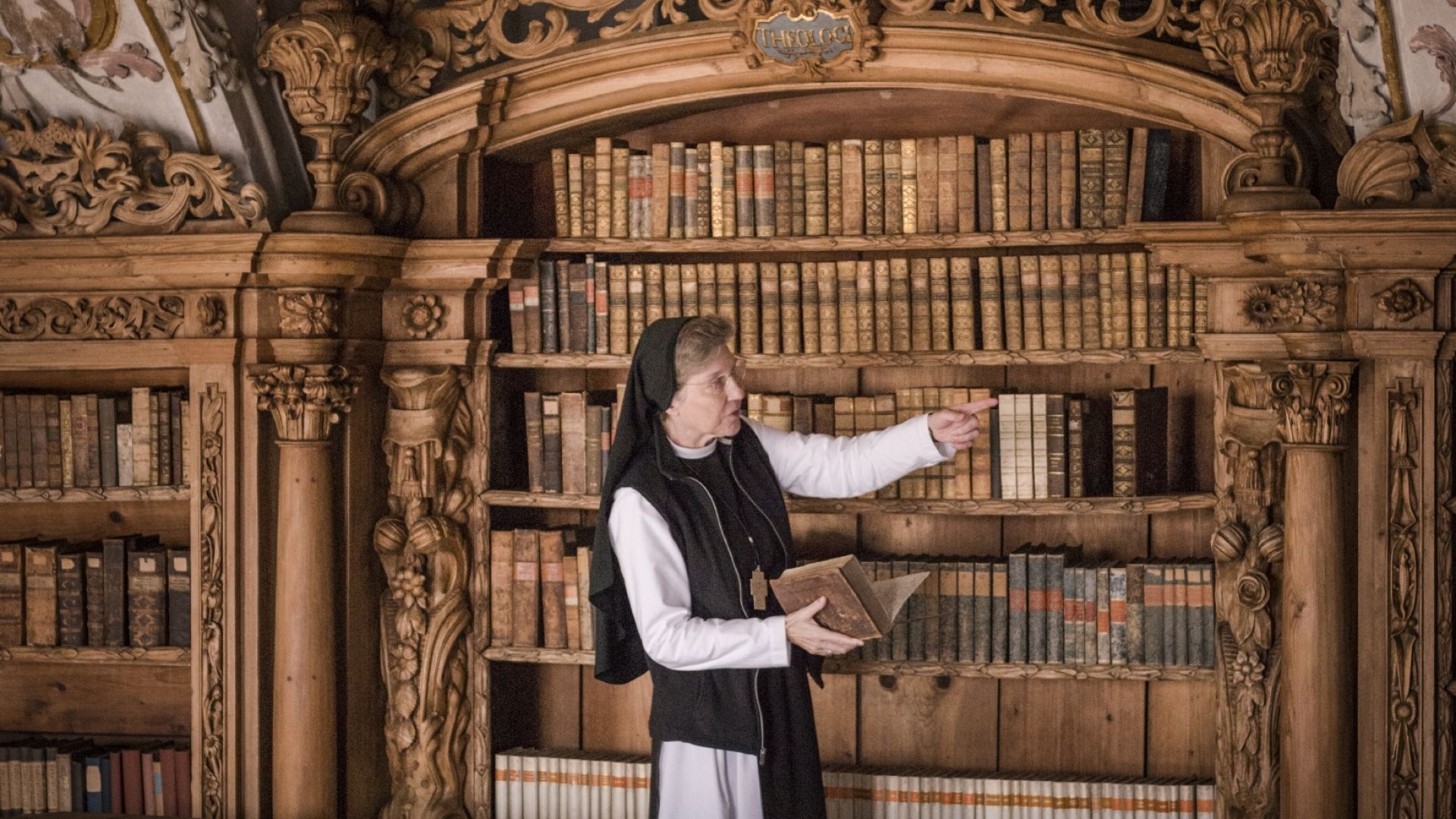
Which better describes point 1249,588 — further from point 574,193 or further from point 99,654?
point 99,654

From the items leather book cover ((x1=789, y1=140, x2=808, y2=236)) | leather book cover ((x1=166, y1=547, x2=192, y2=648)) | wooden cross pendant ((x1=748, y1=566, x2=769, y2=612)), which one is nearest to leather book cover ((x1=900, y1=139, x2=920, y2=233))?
leather book cover ((x1=789, y1=140, x2=808, y2=236))

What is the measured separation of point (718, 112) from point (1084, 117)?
2.92 ft

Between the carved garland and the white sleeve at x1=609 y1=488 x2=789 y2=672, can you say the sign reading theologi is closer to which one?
the white sleeve at x1=609 y1=488 x2=789 y2=672

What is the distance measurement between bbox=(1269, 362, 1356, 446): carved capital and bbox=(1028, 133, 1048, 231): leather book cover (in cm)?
65

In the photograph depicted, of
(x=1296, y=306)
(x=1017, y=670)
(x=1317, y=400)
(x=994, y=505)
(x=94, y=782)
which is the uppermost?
(x=1296, y=306)

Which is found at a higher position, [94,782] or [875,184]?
[875,184]

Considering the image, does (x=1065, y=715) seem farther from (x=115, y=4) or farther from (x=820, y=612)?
(x=115, y=4)

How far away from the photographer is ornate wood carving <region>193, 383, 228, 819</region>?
3.69 metres

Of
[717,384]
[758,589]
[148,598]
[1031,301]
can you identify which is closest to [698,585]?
[758,589]

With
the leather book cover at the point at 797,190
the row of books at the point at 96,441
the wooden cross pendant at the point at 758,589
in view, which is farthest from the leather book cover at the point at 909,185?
the row of books at the point at 96,441

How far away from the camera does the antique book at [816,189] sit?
12.1 ft

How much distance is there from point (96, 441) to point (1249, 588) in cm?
270

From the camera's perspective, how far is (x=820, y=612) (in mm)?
2885

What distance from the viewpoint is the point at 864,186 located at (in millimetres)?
3660
